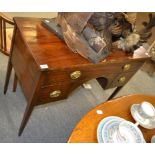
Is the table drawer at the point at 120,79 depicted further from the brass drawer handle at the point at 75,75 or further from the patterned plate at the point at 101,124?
the patterned plate at the point at 101,124

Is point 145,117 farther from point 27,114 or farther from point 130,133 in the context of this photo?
point 27,114

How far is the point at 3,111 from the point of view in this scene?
1.57 metres

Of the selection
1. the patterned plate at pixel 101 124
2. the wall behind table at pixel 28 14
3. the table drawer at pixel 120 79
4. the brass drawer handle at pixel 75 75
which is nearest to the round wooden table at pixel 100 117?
the patterned plate at pixel 101 124

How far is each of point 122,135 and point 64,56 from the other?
1.73ft

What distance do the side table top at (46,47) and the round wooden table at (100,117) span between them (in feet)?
0.87

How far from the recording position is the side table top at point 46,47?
3.52ft

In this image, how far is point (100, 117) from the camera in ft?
3.28

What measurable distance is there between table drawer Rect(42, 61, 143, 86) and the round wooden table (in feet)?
0.75

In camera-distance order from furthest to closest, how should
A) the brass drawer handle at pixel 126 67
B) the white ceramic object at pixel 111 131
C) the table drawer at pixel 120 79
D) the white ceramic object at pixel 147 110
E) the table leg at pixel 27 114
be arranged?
1. the table drawer at pixel 120 79
2. the brass drawer handle at pixel 126 67
3. the table leg at pixel 27 114
4. the white ceramic object at pixel 147 110
5. the white ceramic object at pixel 111 131

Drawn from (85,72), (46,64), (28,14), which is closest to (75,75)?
(85,72)

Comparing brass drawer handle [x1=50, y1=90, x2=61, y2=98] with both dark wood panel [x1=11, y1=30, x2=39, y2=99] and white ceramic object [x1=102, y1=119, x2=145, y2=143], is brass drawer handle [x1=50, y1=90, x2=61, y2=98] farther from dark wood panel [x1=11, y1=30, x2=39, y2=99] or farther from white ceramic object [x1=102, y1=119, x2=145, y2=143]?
white ceramic object [x1=102, y1=119, x2=145, y2=143]

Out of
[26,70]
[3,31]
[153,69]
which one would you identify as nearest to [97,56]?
[26,70]

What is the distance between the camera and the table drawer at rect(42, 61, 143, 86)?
1.08m

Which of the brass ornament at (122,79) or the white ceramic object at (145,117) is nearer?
the white ceramic object at (145,117)
